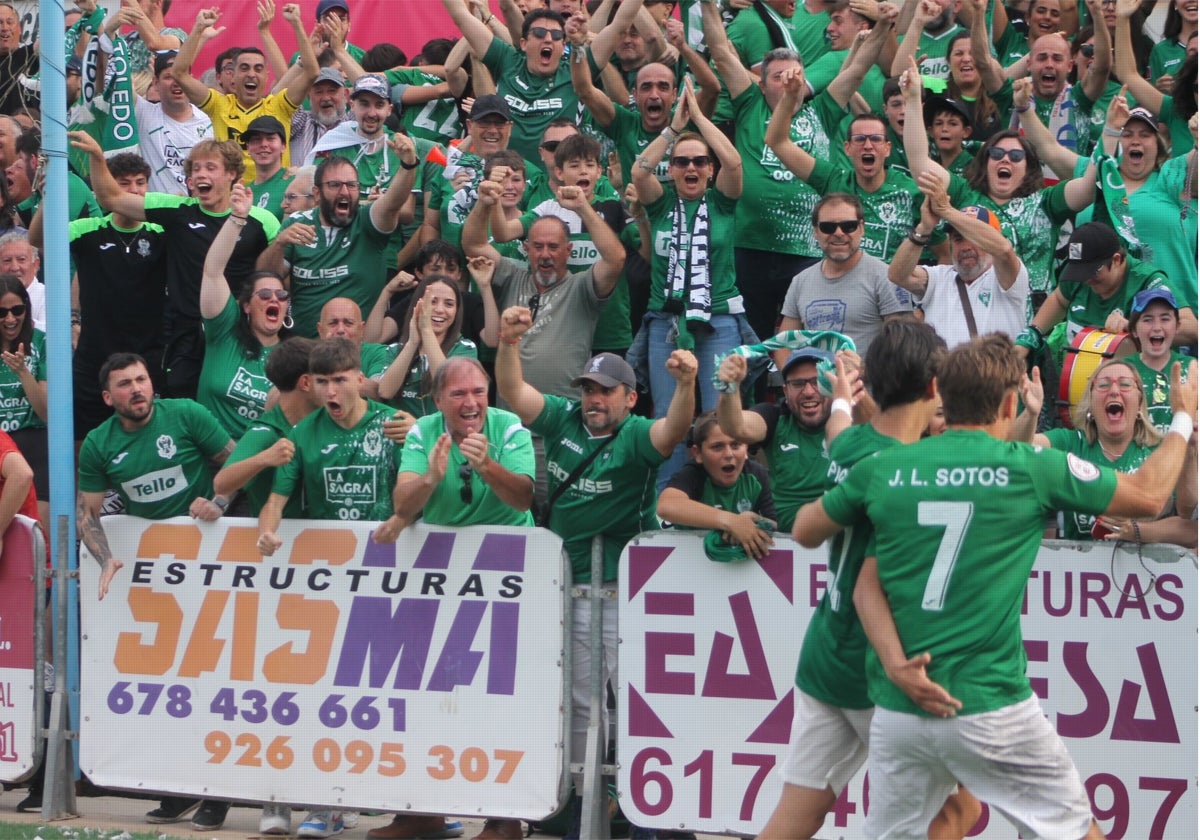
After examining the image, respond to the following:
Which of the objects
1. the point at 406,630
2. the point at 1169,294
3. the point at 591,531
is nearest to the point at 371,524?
the point at 406,630

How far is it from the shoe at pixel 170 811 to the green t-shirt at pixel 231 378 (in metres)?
2.16

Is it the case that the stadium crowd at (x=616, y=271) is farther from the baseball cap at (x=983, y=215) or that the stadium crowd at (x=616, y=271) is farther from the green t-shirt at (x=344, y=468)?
the baseball cap at (x=983, y=215)

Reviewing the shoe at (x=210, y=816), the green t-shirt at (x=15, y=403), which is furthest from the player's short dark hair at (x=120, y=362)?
the shoe at (x=210, y=816)

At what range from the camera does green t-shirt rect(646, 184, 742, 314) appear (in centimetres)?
930

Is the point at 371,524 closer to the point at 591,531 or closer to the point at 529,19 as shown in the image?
the point at 591,531

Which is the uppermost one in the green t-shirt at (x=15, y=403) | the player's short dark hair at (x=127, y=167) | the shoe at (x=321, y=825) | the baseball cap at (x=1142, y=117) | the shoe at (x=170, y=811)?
the baseball cap at (x=1142, y=117)

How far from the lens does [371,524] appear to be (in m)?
7.29

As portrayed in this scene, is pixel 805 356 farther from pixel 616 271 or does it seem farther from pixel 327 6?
pixel 327 6

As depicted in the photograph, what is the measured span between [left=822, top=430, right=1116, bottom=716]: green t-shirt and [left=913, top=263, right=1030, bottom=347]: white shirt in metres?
3.72

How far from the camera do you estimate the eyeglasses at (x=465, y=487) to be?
23.8ft

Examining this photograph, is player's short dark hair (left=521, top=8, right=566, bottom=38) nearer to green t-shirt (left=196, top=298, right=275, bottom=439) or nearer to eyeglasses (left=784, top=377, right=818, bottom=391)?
green t-shirt (left=196, top=298, right=275, bottom=439)

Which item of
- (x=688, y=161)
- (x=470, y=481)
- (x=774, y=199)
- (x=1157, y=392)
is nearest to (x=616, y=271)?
(x=688, y=161)

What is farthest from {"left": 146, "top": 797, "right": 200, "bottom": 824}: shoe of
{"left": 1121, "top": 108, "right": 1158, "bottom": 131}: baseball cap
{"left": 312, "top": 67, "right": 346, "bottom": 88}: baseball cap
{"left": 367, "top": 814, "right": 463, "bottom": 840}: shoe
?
{"left": 1121, "top": 108, "right": 1158, "bottom": 131}: baseball cap

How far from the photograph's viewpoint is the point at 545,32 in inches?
435
